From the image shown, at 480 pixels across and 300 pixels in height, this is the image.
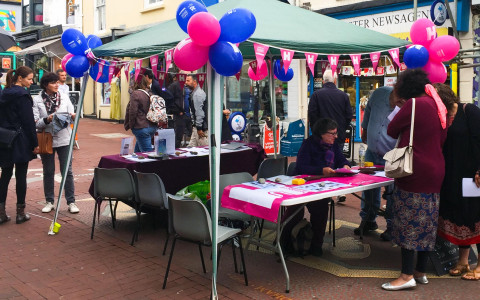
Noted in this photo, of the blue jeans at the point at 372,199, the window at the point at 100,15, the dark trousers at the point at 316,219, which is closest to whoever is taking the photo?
the dark trousers at the point at 316,219

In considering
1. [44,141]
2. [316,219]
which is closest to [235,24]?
[316,219]

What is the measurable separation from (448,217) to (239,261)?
2.06m

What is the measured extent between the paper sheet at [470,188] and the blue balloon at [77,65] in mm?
4486

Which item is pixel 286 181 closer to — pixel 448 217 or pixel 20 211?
pixel 448 217

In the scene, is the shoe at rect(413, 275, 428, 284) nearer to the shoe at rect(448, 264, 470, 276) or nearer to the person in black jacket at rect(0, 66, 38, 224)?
the shoe at rect(448, 264, 470, 276)

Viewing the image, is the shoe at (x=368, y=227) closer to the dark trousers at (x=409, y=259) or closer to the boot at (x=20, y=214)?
the dark trousers at (x=409, y=259)

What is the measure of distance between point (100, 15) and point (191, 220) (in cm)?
2119

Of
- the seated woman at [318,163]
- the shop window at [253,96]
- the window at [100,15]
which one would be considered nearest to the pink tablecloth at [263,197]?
the seated woman at [318,163]

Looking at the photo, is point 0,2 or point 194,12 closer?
point 194,12

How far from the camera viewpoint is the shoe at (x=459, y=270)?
4.84 metres

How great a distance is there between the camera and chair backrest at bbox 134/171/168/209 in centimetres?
554

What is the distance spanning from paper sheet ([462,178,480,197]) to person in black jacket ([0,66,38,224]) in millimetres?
5052

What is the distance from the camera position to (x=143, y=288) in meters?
4.61

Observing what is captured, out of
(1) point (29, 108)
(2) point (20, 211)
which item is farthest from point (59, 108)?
(2) point (20, 211)
